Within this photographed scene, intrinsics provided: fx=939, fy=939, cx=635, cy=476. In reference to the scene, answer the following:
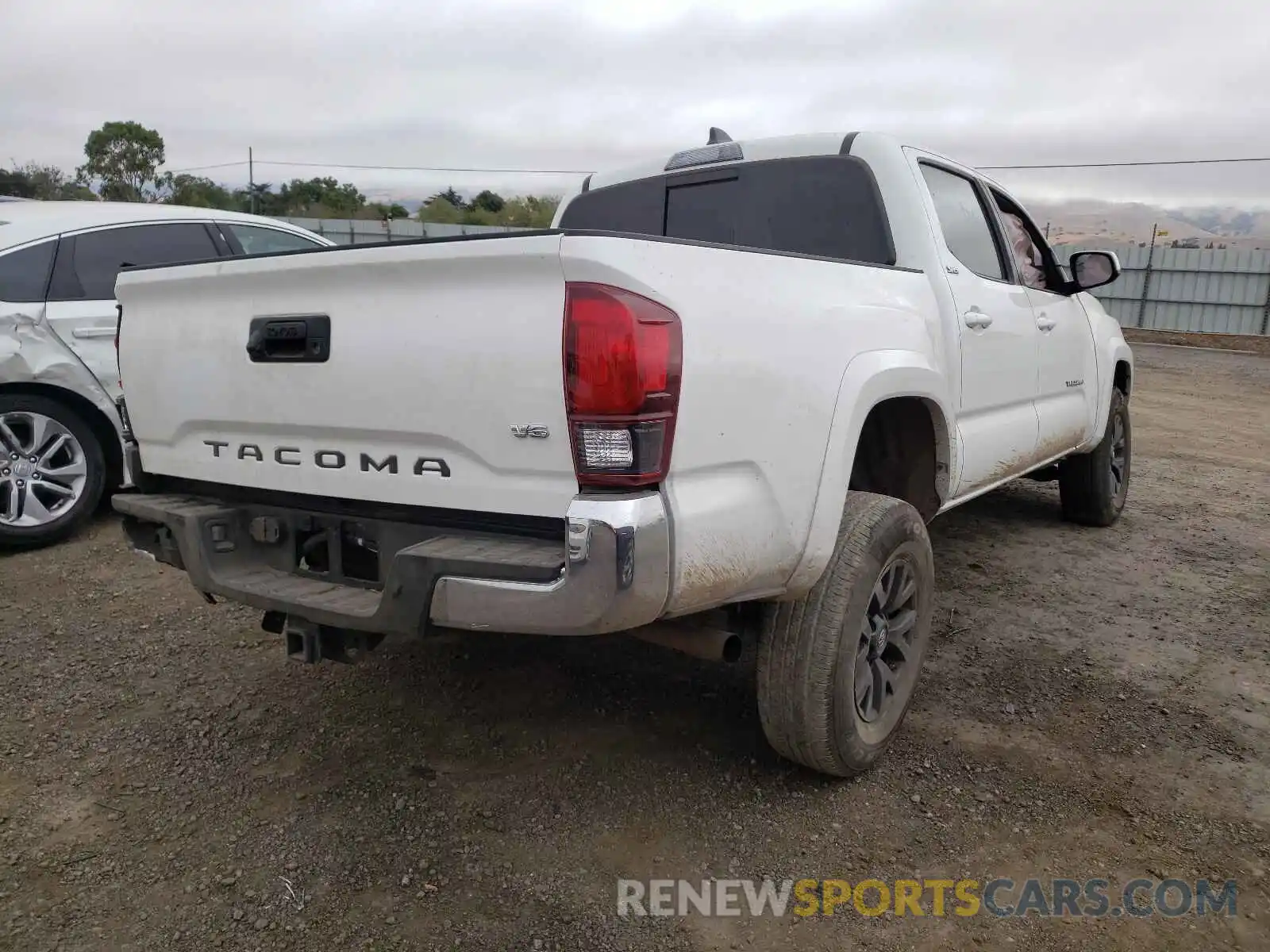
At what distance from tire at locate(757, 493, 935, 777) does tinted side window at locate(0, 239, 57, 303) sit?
4339 millimetres

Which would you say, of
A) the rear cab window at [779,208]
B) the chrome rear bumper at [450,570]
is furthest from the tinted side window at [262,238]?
the chrome rear bumper at [450,570]

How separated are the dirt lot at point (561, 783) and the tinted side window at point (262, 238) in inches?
Result: 96.5

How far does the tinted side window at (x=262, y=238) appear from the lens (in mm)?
5828

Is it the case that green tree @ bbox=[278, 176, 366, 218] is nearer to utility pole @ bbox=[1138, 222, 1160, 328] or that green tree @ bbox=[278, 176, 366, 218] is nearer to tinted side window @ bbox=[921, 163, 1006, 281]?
utility pole @ bbox=[1138, 222, 1160, 328]

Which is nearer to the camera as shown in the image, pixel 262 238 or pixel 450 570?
pixel 450 570

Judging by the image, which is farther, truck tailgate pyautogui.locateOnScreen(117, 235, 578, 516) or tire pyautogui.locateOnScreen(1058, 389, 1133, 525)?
tire pyautogui.locateOnScreen(1058, 389, 1133, 525)

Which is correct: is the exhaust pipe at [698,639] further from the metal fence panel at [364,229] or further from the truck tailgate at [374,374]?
the metal fence panel at [364,229]

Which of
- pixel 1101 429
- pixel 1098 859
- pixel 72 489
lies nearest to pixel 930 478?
pixel 1098 859

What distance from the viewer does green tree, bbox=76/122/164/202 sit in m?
41.9

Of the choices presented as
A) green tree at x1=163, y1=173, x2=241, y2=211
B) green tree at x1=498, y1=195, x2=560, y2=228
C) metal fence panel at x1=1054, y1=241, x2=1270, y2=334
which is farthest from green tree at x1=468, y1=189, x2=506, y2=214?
metal fence panel at x1=1054, y1=241, x2=1270, y2=334

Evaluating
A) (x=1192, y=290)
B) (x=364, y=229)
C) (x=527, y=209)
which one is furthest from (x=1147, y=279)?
(x=527, y=209)

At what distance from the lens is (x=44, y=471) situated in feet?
15.9

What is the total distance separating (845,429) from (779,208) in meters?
1.30

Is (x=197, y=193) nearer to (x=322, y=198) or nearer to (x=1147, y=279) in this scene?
(x=322, y=198)
